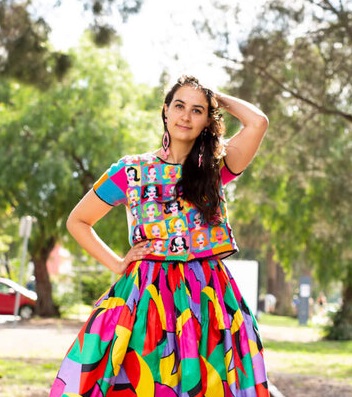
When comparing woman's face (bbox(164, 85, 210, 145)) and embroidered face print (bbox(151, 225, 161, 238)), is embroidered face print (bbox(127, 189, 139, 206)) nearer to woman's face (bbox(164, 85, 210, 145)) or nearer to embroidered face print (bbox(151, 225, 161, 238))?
embroidered face print (bbox(151, 225, 161, 238))

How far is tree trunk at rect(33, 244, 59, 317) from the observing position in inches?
1319

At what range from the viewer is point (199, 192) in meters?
4.29

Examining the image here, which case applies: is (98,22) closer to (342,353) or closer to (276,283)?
(342,353)

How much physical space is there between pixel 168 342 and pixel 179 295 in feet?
0.66

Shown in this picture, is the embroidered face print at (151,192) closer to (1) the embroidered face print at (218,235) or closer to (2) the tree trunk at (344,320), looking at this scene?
(1) the embroidered face print at (218,235)

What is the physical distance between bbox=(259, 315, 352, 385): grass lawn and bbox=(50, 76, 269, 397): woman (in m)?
9.65

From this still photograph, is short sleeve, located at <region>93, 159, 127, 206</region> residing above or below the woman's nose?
below

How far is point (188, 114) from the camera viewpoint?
14.4ft

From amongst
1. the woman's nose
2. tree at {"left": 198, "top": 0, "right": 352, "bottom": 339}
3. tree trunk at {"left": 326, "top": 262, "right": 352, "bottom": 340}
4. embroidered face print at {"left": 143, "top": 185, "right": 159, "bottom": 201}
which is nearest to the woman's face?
the woman's nose

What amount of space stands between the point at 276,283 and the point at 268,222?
29.2 metres

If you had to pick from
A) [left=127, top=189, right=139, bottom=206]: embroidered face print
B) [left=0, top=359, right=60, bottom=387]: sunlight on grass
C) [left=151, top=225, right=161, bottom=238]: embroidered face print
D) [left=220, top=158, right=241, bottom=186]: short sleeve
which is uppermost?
[left=220, top=158, right=241, bottom=186]: short sleeve

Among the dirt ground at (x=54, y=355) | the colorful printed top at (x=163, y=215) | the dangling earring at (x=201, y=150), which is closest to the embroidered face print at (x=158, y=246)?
the colorful printed top at (x=163, y=215)

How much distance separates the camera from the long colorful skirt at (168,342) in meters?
4.10

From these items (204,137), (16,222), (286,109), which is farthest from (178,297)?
(16,222)
